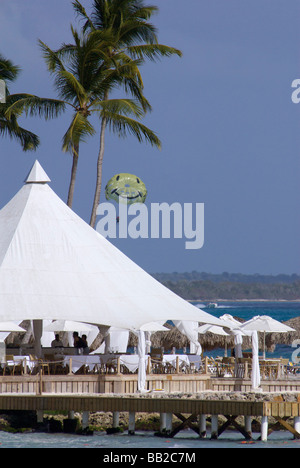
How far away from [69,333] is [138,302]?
9.91 meters

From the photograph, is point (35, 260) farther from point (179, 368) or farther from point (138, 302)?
point (179, 368)

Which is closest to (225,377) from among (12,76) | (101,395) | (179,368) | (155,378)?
(179,368)

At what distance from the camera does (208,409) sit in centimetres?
2334

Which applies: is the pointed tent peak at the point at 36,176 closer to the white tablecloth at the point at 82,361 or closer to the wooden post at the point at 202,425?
the white tablecloth at the point at 82,361

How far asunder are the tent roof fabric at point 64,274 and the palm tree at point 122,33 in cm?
764

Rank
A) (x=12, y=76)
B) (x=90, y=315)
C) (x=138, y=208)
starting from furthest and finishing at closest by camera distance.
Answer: (x=12, y=76), (x=138, y=208), (x=90, y=315)

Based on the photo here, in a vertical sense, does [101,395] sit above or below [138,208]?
below

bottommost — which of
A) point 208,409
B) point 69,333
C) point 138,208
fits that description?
point 208,409

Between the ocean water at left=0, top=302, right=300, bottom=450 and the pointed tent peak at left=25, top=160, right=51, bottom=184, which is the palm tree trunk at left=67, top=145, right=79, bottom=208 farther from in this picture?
the ocean water at left=0, top=302, right=300, bottom=450

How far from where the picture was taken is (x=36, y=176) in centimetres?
2955

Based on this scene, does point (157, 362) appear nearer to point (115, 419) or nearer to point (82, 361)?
point (115, 419)

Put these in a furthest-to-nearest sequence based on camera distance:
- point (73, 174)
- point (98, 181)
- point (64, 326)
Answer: point (98, 181), point (73, 174), point (64, 326)

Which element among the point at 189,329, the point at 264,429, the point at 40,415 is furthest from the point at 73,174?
the point at 264,429

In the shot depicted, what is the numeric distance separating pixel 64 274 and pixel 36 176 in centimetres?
373
